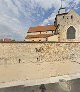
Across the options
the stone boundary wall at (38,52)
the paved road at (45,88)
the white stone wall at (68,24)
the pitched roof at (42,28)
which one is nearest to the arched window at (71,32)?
the white stone wall at (68,24)

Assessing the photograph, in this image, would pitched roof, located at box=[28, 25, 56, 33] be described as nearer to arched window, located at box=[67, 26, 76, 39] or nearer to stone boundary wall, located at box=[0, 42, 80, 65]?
arched window, located at box=[67, 26, 76, 39]

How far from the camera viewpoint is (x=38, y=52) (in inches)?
770

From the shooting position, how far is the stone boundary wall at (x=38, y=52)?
18.1 metres

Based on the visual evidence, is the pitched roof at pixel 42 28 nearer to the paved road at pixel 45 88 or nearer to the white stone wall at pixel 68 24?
the white stone wall at pixel 68 24

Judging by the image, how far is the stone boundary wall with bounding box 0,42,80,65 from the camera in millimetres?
18062

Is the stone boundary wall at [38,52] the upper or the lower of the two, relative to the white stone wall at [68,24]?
lower

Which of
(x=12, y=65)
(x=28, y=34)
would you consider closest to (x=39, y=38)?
(x=28, y=34)

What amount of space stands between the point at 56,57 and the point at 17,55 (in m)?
4.03

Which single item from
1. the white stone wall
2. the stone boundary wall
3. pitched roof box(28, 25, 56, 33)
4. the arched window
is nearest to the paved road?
the stone boundary wall

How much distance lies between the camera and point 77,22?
1216 inches

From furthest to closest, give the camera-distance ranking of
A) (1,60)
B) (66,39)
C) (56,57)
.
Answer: (66,39) < (56,57) < (1,60)

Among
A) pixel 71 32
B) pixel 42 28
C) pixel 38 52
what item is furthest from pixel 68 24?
pixel 38 52

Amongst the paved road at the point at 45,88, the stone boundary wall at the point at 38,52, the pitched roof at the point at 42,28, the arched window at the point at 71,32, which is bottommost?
the paved road at the point at 45,88

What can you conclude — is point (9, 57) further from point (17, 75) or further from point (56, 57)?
point (56, 57)
